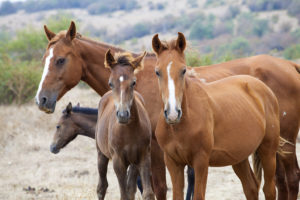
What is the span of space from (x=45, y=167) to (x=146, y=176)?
5344mm

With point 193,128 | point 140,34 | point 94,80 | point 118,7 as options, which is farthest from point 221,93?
point 118,7

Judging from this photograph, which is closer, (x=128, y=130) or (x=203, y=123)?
(x=203, y=123)

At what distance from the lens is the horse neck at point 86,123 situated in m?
7.48

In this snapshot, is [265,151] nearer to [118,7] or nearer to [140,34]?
[140,34]

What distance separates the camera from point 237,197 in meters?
7.48

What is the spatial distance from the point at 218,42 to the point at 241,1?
19.0m

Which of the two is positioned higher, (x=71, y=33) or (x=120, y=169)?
(x=71, y=33)

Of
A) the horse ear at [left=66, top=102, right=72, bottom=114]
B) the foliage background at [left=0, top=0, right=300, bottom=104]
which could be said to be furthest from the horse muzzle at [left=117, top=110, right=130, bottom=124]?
the horse ear at [left=66, top=102, right=72, bottom=114]

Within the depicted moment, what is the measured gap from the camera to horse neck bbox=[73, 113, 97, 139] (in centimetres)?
748

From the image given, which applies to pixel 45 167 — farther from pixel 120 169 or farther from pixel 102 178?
pixel 120 169

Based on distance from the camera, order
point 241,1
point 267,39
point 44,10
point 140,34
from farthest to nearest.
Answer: point 44,10 < point 241,1 < point 140,34 < point 267,39

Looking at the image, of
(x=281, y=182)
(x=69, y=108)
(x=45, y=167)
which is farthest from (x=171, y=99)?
(x=45, y=167)

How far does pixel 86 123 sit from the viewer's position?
7.52 metres

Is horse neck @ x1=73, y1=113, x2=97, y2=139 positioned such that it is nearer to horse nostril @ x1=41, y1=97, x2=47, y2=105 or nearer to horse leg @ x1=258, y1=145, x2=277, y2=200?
horse nostril @ x1=41, y1=97, x2=47, y2=105
